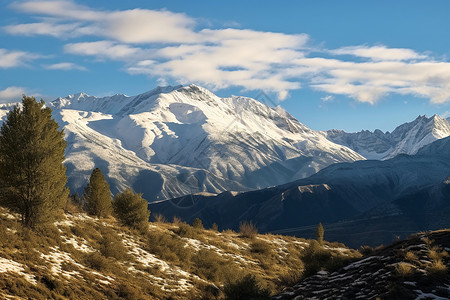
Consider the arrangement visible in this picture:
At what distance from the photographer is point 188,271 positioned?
34125mm

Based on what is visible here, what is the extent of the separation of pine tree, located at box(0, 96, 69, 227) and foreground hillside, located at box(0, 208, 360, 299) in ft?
3.90

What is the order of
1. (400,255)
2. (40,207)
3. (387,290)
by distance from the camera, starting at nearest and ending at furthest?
(387,290), (400,255), (40,207)

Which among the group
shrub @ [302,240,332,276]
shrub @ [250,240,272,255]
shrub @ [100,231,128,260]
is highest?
shrub @ [302,240,332,276]

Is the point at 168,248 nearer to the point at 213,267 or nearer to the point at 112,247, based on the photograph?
the point at 213,267

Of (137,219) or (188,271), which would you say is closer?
(188,271)

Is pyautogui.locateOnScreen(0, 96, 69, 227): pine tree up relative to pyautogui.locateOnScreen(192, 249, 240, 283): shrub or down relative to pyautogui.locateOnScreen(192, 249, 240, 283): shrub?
up

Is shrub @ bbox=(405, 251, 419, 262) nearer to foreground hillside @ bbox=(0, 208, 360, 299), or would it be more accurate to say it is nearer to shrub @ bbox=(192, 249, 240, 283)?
foreground hillside @ bbox=(0, 208, 360, 299)

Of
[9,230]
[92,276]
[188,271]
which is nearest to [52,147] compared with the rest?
[9,230]

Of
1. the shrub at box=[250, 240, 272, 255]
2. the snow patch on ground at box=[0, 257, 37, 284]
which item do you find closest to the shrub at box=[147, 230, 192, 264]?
the shrub at box=[250, 240, 272, 255]

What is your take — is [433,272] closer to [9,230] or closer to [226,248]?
[9,230]

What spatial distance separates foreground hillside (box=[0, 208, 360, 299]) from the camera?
23.1 m

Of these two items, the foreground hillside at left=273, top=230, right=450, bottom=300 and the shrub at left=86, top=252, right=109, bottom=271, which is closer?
the foreground hillside at left=273, top=230, right=450, bottom=300

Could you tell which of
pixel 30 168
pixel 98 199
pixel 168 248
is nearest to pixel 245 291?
pixel 168 248

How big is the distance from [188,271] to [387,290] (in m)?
19.9
